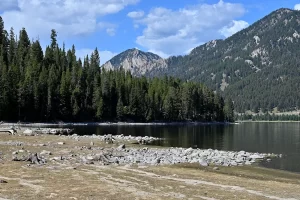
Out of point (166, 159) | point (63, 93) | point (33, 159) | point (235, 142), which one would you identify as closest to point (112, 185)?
point (33, 159)

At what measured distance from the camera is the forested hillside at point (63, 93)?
136 m

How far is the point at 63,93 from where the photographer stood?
510ft

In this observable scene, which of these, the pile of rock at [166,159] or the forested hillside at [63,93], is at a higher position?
the forested hillside at [63,93]

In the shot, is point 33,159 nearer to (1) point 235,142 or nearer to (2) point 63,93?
(1) point 235,142

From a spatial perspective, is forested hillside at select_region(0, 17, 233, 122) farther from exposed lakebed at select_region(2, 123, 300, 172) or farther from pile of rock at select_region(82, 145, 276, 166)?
pile of rock at select_region(82, 145, 276, 166)

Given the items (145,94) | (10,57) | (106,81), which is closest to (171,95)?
(145,94)

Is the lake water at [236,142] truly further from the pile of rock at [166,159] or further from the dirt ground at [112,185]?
the dirt ground at [112,185]

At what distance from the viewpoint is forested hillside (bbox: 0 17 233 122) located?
136 m

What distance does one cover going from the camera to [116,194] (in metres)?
21.8

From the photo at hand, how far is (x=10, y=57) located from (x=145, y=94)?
64105 mm

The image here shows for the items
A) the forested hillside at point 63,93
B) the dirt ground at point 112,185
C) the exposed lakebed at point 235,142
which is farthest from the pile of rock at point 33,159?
the forested hillside at point 63,93

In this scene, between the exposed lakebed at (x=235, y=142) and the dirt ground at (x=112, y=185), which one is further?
the exposed lakebed at (x=235, y=142)

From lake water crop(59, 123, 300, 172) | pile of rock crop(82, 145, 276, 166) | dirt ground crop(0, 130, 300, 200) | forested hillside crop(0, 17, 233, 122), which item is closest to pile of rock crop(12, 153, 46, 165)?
dirt ground crop(0, 130, 300, 200)

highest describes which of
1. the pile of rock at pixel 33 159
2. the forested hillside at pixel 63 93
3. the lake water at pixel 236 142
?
the forested hillside at pixel 63 93
